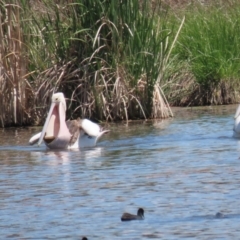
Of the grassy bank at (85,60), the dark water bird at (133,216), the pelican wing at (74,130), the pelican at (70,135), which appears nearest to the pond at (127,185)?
the dark water bird at (133,216)

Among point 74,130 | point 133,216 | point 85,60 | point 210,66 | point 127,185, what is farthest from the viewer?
point 210,66

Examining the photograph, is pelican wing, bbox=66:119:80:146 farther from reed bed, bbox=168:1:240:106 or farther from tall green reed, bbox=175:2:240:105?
tall green reed, bbox=175:2:240:105

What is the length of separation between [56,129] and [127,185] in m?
4.37

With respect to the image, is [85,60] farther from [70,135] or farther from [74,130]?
[70,135]

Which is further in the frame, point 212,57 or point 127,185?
point 212,57

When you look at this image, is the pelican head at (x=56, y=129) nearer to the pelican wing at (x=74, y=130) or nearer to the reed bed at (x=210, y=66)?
the pelican wing at (x=74, y=130)

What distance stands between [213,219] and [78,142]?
19.1 feet

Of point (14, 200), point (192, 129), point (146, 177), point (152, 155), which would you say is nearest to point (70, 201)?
point (14, 200)

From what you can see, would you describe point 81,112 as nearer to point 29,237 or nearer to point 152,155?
point 152,155

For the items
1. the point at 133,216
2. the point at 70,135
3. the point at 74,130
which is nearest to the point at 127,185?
the point at 133,216

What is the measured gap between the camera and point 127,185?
8.84 m

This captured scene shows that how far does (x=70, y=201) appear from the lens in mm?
8156

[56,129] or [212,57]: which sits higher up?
[212,57]

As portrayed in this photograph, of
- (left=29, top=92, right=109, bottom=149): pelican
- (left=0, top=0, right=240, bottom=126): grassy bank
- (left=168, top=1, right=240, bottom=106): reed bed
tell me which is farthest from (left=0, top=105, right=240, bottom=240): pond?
(left=168, top=1, right=240, bottom=106): reed bed
